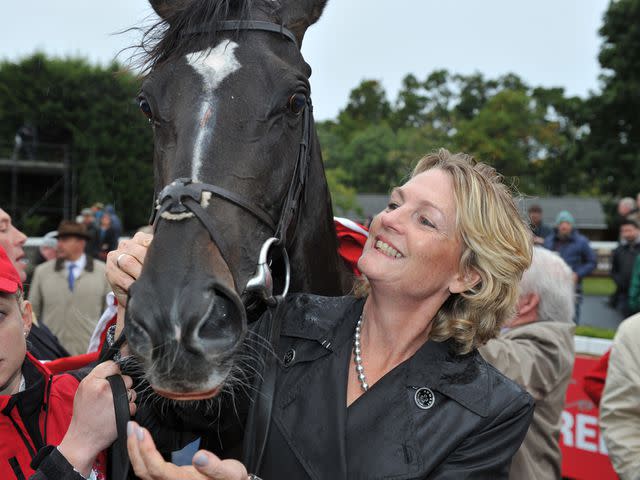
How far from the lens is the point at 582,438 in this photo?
5078 mm

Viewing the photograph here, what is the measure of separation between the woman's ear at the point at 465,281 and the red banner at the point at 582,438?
11.1ft

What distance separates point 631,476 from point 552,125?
56.0 m

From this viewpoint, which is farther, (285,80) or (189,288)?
(285,80)

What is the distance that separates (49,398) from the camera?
1.96 metres

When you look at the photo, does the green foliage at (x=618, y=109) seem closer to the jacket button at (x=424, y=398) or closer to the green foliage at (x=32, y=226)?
the green foliage at (x=32, y=226)

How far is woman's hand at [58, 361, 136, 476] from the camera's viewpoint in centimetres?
165

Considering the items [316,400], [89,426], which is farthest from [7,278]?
[316,400]

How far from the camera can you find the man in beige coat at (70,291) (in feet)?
21.8

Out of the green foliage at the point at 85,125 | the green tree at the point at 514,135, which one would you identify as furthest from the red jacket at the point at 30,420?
the green tree at the point at 514,135

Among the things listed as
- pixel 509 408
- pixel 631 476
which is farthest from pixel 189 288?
pixel 631 476

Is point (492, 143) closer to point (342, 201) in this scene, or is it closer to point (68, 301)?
point (342, 201)

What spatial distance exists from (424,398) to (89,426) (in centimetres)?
99

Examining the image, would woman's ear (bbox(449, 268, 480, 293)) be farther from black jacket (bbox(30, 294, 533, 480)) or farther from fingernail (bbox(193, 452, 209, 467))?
fingernail (bbox(193, 452, 209, 467))

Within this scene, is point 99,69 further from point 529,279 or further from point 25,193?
point 529,279
